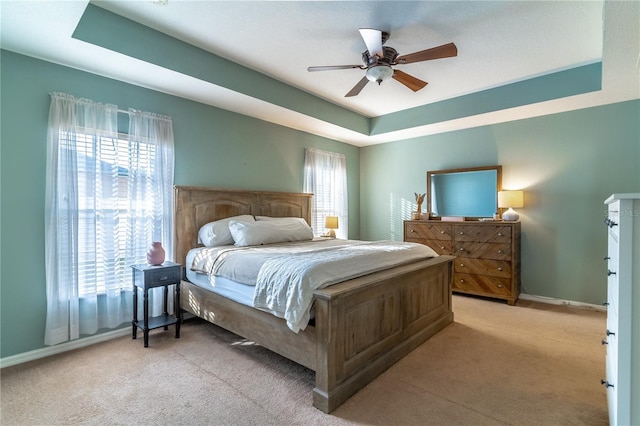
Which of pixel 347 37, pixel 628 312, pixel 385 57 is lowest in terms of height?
pixel 628 312

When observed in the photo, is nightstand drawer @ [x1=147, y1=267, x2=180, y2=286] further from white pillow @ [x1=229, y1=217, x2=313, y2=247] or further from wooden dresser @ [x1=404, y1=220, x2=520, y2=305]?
wooden dresser @ [x1=404, y1=220, x2=520, y2=305]

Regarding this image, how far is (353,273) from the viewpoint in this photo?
2326 mm

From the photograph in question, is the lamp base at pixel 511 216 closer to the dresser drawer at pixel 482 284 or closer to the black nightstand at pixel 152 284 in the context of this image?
the dresser drawer at pixel 482 284

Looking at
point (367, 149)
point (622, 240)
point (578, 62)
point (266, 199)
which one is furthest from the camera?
point (367, 149)

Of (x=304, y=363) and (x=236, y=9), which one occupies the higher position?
(x=236, y=9)

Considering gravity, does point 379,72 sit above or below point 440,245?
above

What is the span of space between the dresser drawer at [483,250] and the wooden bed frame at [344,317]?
112 cm

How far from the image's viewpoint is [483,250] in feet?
13.7

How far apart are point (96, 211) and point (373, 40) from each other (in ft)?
9.57

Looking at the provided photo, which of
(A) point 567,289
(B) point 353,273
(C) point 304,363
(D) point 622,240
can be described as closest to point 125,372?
(C) point 304,363

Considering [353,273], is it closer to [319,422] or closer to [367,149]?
[319,422]

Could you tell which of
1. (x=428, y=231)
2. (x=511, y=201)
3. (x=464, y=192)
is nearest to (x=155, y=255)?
(x=428, y=231)

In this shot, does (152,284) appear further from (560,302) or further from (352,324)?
(560,302)

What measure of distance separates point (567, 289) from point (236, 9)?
16.6 ft
